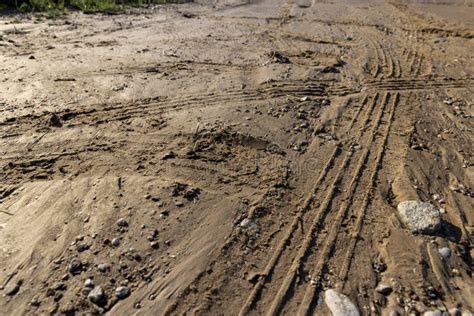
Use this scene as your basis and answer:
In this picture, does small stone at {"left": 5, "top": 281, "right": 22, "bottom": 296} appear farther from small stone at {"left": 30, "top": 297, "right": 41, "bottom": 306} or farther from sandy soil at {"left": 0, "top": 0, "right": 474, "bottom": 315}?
small stone at {"left": 30, "top": 297, "right": 41, "bottom": 306}

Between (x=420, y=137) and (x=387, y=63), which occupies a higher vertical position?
(x=387, y=63)

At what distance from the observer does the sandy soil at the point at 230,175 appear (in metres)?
2.77

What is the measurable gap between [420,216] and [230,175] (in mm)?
1821

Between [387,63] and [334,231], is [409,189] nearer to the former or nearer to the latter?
[334,231]

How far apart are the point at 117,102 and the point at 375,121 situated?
344 centimetres

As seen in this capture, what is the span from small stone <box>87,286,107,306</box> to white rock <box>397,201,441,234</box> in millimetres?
2614

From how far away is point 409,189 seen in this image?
3.72 metres

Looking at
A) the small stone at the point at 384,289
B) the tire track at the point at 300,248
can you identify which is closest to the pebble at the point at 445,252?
the small stone at the point at 384,289

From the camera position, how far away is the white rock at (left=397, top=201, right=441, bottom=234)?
322 centimetres

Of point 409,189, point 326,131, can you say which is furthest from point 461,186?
point 326,131

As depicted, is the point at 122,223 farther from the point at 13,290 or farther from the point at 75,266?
the point at 13,290

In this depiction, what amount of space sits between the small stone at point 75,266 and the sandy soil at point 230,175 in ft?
0.04

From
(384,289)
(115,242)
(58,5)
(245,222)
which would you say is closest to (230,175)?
(245,222)

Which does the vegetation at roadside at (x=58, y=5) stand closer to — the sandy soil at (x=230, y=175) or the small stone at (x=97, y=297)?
the sandy soil at (x=230, y=175)
